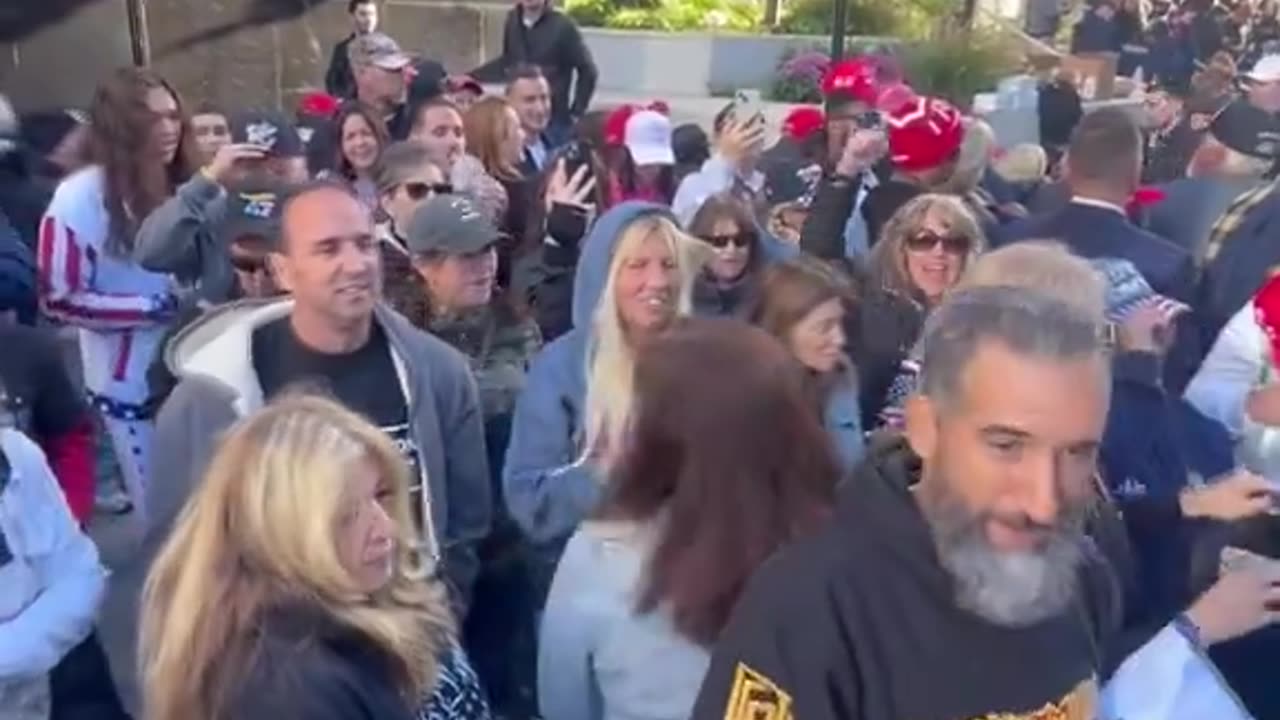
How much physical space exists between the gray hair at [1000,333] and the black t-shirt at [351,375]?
208cm

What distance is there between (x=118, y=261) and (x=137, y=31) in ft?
23.5

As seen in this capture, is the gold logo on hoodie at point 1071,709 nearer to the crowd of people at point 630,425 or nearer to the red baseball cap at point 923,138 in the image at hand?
the crowd of people at point 630,425

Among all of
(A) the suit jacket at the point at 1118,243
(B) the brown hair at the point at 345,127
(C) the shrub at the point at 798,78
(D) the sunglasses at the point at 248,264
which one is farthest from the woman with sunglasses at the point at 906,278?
(C) the shrub at the point at 798,78

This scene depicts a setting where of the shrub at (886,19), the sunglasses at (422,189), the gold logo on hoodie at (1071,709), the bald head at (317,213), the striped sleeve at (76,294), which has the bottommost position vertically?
the shrub at (886,19)

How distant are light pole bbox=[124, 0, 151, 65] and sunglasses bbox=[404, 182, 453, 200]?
7207 millimetres

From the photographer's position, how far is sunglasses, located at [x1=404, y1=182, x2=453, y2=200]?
6066mm

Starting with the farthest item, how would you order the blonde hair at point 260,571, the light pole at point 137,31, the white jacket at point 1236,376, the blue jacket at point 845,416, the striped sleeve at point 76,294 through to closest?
the light pole at point 137,31
the striped sleeve at point 76,294
the blue jacket at point 845,416
the white jacket at point 1236,376
the blonde hair at point 260,571

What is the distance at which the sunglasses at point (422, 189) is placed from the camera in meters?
6.07

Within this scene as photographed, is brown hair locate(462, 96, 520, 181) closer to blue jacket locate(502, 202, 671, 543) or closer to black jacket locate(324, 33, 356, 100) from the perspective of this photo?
blue jacket locate(502, 202, 671, 543)

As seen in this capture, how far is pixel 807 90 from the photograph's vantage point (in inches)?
673

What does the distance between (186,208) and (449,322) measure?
1010 mm

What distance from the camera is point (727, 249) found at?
5.70m

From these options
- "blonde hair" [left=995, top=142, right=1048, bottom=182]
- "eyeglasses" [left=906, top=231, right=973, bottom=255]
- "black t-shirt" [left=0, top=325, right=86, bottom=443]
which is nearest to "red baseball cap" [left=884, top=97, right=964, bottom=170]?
"eyeglasses" [left=906, top=231, right=973, bottom=255]

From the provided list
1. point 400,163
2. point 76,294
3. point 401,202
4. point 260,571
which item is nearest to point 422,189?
point 401,202
